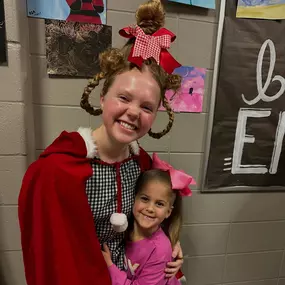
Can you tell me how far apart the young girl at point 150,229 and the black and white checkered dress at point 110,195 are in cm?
3

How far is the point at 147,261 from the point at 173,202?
207mm

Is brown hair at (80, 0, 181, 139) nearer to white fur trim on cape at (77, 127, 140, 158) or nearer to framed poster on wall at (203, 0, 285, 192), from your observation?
white fur trim on cape at (77, 127, 140, 158)

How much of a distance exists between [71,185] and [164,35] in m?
0.45

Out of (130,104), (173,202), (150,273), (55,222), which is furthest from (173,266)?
(130,104)

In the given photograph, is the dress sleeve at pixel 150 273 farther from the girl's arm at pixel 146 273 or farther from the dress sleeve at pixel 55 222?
the dress sleeve at pixel 55 222

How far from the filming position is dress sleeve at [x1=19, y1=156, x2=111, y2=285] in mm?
727

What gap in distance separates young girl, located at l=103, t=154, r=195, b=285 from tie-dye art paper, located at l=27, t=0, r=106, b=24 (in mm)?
592

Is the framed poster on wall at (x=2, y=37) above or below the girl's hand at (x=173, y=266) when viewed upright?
above

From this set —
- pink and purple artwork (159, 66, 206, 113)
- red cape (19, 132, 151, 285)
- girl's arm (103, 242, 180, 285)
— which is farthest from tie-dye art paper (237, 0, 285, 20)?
girl's arm (103, 242, 180, 285)

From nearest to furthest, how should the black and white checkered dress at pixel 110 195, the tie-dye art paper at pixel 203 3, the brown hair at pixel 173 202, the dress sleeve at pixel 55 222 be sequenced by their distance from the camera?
the dress sleeve at pixel 55 222 < the black and white checkered dress at pixel 110 195 < the brown hair at pixel 173 202 < the tie-dye art paper at pixel 203 3

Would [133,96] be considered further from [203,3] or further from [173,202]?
[203,3]

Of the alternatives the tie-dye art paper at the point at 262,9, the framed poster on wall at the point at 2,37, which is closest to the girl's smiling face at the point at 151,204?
the framed poster on wall at the point at 2,37

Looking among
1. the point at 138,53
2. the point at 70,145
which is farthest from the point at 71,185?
the point at 138,53

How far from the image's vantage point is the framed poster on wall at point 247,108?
3.84 feet
